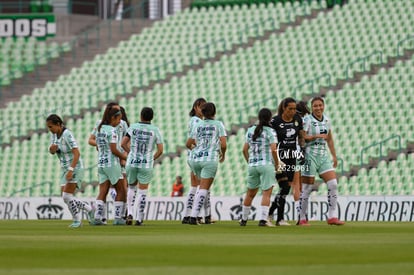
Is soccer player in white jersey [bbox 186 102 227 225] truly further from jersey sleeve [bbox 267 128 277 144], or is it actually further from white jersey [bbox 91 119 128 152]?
white jersey [bbox 91 119 128 152]

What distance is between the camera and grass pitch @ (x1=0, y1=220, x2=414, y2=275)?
36.4 feet

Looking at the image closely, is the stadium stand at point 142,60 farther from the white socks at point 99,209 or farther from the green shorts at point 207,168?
the green shorts at point 207,168

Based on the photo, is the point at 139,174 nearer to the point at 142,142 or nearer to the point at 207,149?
the point at 142,142

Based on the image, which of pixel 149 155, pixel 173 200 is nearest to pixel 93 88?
pixel 173 200

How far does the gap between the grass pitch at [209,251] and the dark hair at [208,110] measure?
2.52m

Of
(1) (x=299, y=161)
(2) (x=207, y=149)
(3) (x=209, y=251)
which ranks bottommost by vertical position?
(3) (x=209, y=251)

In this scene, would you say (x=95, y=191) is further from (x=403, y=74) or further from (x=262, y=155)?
(x=262, y=155)

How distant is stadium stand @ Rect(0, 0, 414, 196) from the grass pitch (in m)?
13.6

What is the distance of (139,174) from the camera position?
21.3 meters

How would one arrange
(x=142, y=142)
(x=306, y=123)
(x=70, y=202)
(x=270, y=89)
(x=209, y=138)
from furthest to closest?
(x=270, y=89) → (x=142, y=142) → (x=209, y=138) → (x=306, y=123) → (x=70, y=202)

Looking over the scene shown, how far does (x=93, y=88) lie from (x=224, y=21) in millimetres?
5058

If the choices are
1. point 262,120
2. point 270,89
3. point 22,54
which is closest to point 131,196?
point 262,120

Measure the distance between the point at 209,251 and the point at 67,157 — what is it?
285 inches

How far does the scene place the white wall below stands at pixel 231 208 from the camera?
86.9ft
